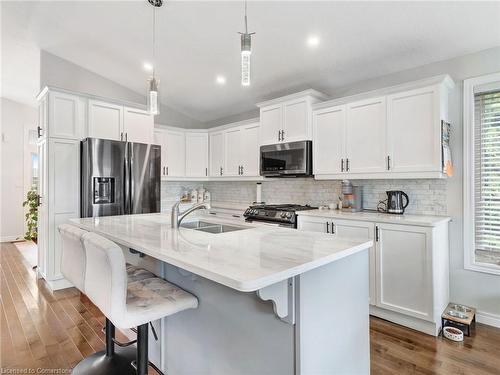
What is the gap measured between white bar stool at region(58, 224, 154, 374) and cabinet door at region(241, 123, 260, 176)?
2.65 meters

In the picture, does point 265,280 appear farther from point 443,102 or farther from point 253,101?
point 253,101

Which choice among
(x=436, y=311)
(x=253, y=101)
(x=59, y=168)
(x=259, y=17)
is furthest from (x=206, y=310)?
(x=253, y=101)

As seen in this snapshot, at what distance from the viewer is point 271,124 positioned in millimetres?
3895

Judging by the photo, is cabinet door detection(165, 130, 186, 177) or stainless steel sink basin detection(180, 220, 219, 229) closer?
stainless steel sink basin detection(180, 220, 219, 229)

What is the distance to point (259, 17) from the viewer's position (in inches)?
108

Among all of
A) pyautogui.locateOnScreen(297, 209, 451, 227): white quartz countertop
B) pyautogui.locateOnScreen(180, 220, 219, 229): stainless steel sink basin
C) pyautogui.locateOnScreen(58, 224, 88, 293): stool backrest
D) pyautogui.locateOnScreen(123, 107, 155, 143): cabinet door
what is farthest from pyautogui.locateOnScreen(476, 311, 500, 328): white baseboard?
pyautogui.locateOnScreen(123, 107, 155, 143): cabinet door

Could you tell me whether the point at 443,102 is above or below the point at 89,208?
above

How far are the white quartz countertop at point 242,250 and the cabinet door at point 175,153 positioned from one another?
119 inches

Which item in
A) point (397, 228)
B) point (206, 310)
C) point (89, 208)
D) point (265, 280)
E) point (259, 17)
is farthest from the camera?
point (89, 208)

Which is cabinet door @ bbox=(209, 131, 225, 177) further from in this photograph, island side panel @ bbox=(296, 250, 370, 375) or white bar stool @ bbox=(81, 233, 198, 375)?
island side panel @ bbox=(296, 250, 370, 375)

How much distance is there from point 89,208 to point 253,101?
277 centimetres

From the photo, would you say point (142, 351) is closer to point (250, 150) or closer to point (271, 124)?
point (271, 124)

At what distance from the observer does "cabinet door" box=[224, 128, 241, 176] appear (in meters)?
4.61

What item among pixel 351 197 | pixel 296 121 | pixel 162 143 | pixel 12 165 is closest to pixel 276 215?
pixel 351 197
